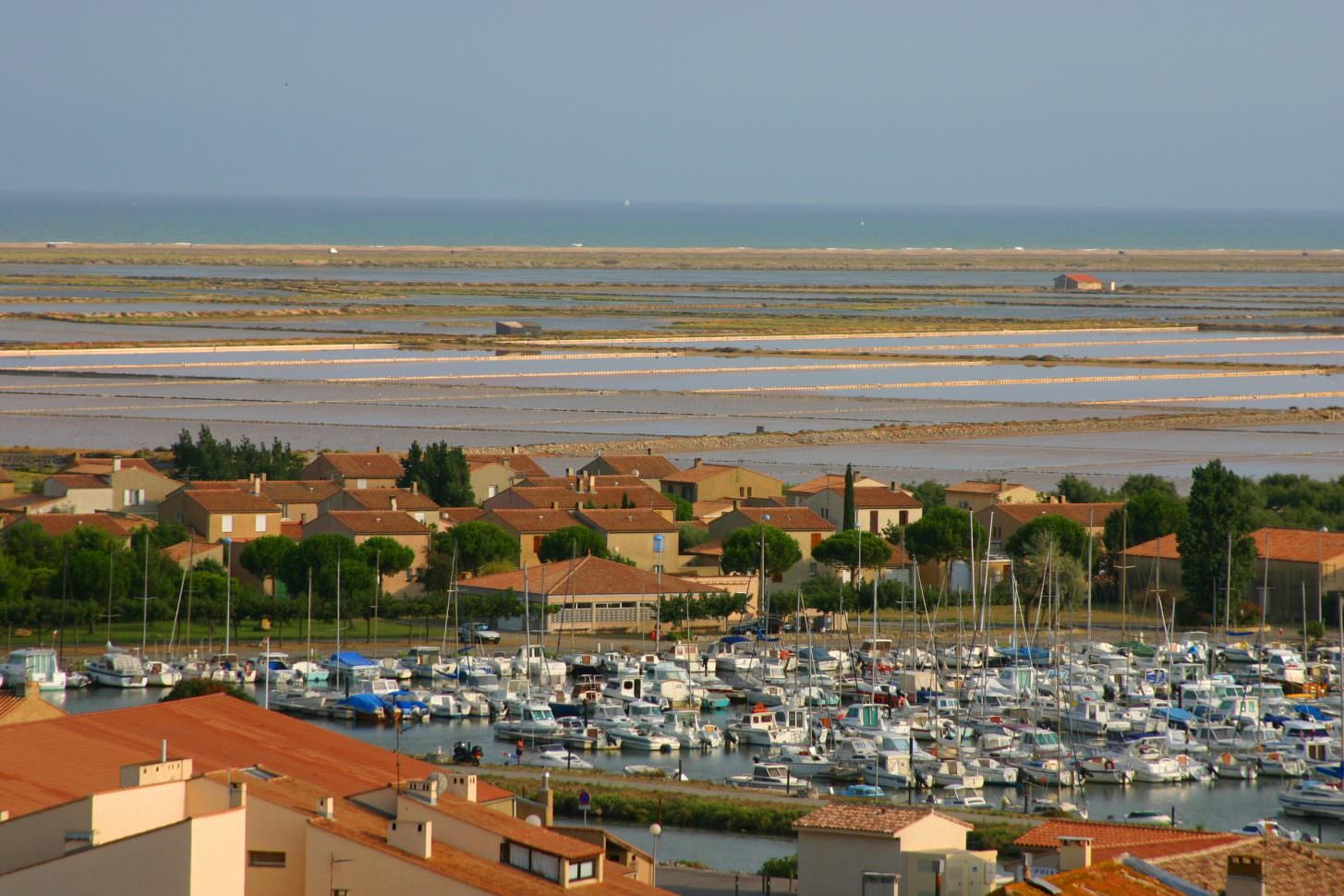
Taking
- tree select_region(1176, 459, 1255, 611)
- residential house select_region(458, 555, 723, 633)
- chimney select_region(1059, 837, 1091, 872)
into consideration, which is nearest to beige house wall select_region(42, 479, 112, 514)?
residential house select_region(458, 555, 723, 633)

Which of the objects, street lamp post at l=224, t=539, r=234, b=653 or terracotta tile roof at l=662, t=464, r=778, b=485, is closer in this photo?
street lamp post at l=224, t=539, r=234, b=653

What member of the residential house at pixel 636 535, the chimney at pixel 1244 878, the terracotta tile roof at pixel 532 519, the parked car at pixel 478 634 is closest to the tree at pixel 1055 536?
the residential house at pixel 636 535

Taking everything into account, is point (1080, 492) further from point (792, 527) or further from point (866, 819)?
point (866, 819)

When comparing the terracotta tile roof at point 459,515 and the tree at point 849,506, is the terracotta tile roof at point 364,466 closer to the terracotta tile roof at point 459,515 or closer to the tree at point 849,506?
the terracotta tile roof at point 459,515

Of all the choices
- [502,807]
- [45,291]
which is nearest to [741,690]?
[502,807]

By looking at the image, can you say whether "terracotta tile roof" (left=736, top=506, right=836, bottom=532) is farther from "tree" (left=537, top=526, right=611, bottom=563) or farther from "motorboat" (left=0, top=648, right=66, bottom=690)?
"motorboat" (left=0, top=648, right=66, bottom=690)

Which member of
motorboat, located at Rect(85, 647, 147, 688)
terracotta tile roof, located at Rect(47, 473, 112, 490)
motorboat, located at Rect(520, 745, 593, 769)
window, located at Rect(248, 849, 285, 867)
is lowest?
motorboat, located at Rect(520, 745, 593, 769)
